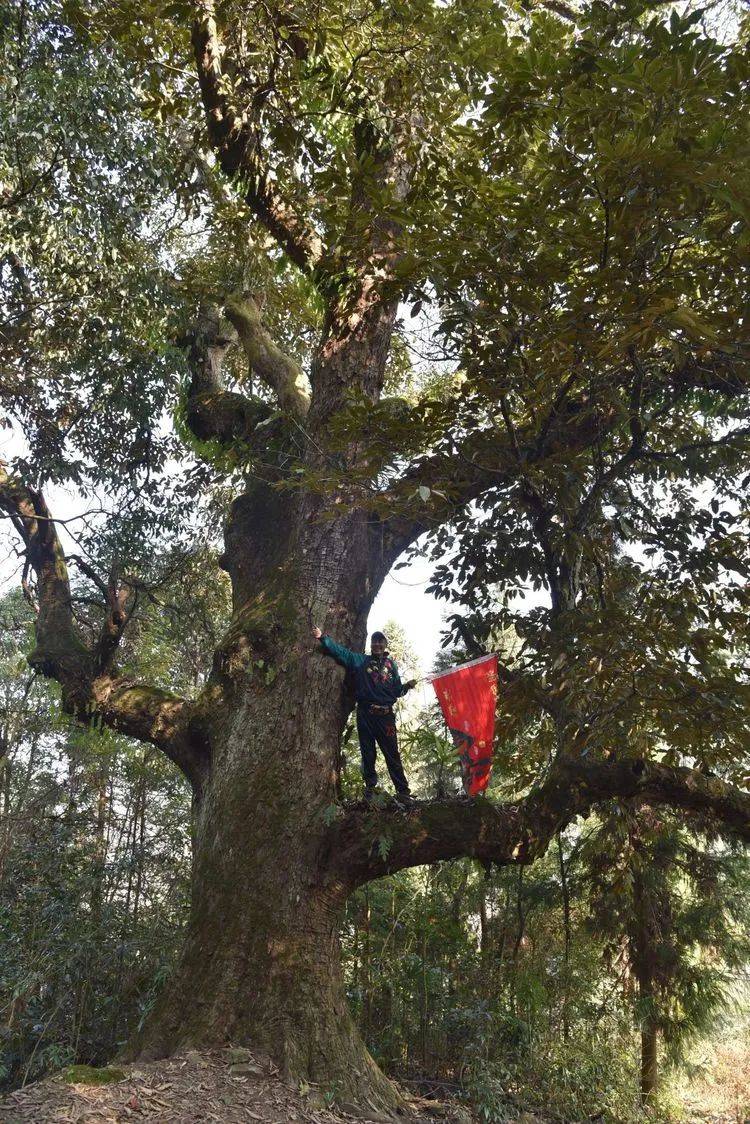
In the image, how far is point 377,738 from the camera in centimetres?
562

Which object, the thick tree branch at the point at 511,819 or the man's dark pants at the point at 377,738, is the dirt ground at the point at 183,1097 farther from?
the man's dark pants at the point at 377,738

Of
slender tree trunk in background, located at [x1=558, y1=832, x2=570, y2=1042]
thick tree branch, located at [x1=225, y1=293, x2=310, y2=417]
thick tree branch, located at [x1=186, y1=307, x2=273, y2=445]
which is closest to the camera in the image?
slender tree trunk in background, located at [x1=558, y1=832, x2=570, y2=1042]

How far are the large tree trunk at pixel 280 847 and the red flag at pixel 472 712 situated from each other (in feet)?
2.82

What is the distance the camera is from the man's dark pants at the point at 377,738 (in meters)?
5.55

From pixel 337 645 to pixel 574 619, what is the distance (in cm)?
172

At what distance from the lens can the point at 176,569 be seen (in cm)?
1070

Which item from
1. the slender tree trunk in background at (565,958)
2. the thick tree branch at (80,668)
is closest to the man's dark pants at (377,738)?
the thick tree branch at (80,668)

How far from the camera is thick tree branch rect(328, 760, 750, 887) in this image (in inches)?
189

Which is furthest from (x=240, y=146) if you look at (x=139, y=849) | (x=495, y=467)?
(x=139, y=849)

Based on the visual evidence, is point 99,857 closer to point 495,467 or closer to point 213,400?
point 213,400

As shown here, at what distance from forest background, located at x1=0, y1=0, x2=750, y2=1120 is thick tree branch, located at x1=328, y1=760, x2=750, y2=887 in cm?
28

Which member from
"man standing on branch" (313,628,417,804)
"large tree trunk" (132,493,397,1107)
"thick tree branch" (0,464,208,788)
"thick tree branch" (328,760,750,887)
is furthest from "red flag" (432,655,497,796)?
"thick tree branch" (0,464,208,788)

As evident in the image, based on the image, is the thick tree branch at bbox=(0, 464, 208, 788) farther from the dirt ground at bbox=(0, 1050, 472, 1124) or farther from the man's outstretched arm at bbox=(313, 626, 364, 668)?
the dirt ground at bbox=(0, 1050, 472, 1124)

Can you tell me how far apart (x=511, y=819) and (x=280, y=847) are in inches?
57.3
